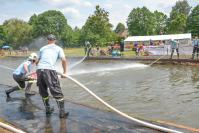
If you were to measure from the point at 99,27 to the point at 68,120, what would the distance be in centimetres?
5970

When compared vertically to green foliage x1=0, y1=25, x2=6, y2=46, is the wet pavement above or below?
below

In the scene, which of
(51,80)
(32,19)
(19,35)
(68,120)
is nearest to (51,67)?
(51,80)

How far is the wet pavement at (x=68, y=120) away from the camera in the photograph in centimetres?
778

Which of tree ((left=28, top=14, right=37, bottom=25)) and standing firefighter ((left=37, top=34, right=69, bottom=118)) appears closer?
standing firefighter ((left=37, top=34, right=69, bottom=118))

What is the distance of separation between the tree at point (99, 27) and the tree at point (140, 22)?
23644 millimetres

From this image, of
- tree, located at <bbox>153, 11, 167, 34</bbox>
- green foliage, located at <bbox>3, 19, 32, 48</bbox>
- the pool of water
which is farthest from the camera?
green foliage, located at <bbox>3, 19, 32, 48</bbox>

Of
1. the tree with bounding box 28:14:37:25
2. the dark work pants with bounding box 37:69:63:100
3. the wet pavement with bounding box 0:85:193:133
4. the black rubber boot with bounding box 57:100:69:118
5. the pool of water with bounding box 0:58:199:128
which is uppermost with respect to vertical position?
the tree with bounding box 28:14:37:25

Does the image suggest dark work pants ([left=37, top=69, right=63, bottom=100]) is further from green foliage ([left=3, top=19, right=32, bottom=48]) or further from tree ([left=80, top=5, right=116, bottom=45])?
green foliage ([left=3, top=19, right=32, bottom=48])

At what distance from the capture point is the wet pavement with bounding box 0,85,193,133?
25.5 ft

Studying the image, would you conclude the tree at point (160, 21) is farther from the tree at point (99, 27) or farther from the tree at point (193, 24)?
the tree at point (99, 27)

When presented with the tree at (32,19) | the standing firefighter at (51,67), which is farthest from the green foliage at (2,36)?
the standing firefighter at (51,67)

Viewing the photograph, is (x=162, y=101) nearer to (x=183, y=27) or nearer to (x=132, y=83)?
(x=132, y=83)

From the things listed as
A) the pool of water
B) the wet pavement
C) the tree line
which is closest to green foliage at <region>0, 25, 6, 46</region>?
the tree line

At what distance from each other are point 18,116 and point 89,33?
6321 cm
